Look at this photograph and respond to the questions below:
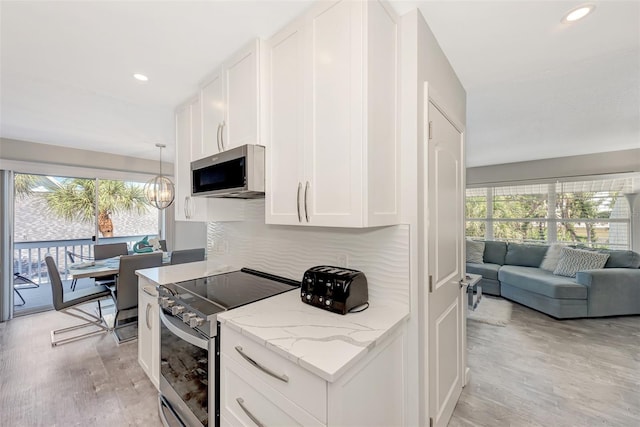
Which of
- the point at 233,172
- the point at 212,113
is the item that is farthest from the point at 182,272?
the point at 212,113

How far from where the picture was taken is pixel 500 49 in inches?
67.9

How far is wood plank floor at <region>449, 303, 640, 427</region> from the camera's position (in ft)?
6.08

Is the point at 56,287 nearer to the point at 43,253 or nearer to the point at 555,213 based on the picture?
the point at 43,253

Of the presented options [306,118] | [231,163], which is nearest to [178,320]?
[231,163]

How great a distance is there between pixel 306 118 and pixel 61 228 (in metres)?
5.00

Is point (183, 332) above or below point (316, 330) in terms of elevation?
below

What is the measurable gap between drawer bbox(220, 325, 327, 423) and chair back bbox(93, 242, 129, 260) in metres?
3.80

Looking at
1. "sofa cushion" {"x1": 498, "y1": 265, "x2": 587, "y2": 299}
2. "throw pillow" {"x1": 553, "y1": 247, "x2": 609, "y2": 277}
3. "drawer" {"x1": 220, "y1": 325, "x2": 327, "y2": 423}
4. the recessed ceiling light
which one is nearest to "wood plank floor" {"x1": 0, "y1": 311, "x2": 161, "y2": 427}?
"drawer" {"x1": 220, "y1": 325, "x2": 327, "y2": 423}

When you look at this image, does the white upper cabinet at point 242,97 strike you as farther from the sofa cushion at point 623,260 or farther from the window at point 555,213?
the window at point 555,213

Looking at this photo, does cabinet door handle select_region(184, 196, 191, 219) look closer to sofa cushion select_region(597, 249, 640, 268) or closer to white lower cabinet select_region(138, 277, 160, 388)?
white lower cabinet select_region(138, 277, 160, 388)

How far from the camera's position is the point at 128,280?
2941mm

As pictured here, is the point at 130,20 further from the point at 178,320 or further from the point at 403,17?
the point at 178,320

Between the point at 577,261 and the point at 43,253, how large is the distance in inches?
326

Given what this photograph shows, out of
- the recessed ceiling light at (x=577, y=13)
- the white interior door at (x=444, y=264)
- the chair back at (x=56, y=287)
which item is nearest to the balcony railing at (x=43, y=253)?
the chair back at (x=56, y=287)
